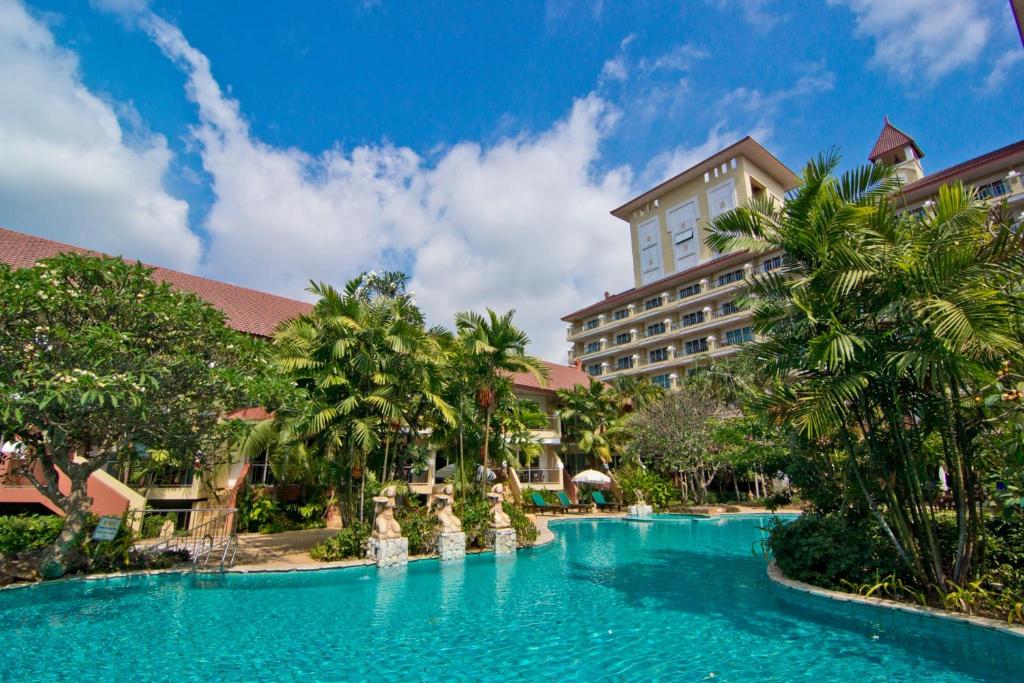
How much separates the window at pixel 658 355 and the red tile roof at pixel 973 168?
65.8 feet

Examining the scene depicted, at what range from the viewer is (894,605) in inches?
324

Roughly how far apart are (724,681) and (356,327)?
11079 mm

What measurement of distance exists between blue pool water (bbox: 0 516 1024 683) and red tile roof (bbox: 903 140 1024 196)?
30562mm

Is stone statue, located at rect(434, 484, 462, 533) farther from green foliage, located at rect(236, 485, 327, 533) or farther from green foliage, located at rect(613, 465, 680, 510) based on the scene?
green foliage, located at rect(613, 465, 680, 510)

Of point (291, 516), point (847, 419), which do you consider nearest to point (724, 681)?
point (847, 419)

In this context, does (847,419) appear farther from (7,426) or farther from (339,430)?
(7,426)

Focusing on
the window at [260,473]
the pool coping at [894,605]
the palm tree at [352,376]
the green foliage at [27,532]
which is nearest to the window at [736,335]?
the palm tree at [352,376]

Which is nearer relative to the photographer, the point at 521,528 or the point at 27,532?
the point at 27,532

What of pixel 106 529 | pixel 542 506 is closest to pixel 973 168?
pixel 542 506

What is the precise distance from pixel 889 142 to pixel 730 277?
18594 millimetres

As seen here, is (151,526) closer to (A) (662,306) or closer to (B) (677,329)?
(B) (677,329)

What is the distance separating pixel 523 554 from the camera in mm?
15219

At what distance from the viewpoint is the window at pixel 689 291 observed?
4516cm

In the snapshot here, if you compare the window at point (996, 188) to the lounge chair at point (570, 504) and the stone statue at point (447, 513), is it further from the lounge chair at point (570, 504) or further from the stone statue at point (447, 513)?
the stone statue at point (447, 513)
